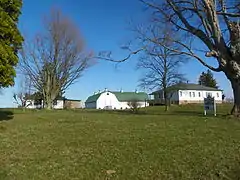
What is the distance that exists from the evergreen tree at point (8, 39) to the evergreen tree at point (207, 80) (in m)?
81.2

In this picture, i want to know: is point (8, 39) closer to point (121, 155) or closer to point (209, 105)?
point (121, 155)

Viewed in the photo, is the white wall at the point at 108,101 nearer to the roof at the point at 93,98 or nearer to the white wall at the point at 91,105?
the roof at the point at 93,98

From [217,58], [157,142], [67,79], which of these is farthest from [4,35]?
[67,79]

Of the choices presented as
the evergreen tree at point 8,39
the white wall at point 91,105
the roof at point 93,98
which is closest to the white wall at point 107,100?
the roof at point 93,98

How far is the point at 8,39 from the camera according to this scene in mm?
13383

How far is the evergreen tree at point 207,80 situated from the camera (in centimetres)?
8975

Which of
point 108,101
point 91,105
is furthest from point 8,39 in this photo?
point 91,105

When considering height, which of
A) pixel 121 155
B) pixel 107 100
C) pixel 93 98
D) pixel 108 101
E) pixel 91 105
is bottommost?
pixel 121 155

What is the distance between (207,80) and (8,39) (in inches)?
3308

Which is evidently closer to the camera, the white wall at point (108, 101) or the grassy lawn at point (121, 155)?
the grassy lawn at point (121, 155)

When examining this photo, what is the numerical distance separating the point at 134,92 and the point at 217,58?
3091 inches

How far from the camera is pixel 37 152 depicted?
26.7 ft

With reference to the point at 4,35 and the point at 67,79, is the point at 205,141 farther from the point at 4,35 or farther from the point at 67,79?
the point at 67,79

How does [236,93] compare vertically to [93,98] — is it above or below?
below
